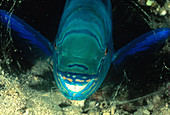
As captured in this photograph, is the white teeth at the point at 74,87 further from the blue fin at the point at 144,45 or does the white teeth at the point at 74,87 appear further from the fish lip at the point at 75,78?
the blue fin at the point at 144,45

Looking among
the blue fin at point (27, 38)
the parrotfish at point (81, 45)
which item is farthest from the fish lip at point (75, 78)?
the blue fin at point (27, 38)

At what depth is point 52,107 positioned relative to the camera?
259cm

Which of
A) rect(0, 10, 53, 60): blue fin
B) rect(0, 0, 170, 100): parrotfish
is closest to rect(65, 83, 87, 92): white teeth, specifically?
rect(0, 0, 170, 100): parrotfish

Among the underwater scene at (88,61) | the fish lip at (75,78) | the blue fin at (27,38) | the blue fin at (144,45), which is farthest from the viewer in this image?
the blue fin at (27,38)

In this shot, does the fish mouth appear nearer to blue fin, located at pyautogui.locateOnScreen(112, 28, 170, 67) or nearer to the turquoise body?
the turquoise body

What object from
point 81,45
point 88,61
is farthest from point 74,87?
point 81,45

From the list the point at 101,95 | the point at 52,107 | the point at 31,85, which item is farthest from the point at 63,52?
the point at 101,95

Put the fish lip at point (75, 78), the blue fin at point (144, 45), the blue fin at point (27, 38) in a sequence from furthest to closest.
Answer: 1. the blue fin at point (27, 38)
2. the blue fin at point (144, 45)
3. the fish lip at point (75, 78)

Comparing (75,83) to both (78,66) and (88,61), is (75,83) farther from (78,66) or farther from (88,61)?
(88,61)

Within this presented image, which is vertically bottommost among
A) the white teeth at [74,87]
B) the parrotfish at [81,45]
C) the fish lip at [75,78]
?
the white teeth at [74,87]

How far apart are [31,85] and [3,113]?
1095 millimetres

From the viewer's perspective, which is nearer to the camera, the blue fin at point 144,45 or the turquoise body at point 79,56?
the turquoise body at point 79,56

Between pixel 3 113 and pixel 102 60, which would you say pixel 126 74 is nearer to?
pixel 102 60

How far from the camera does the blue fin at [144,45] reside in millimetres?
2688
